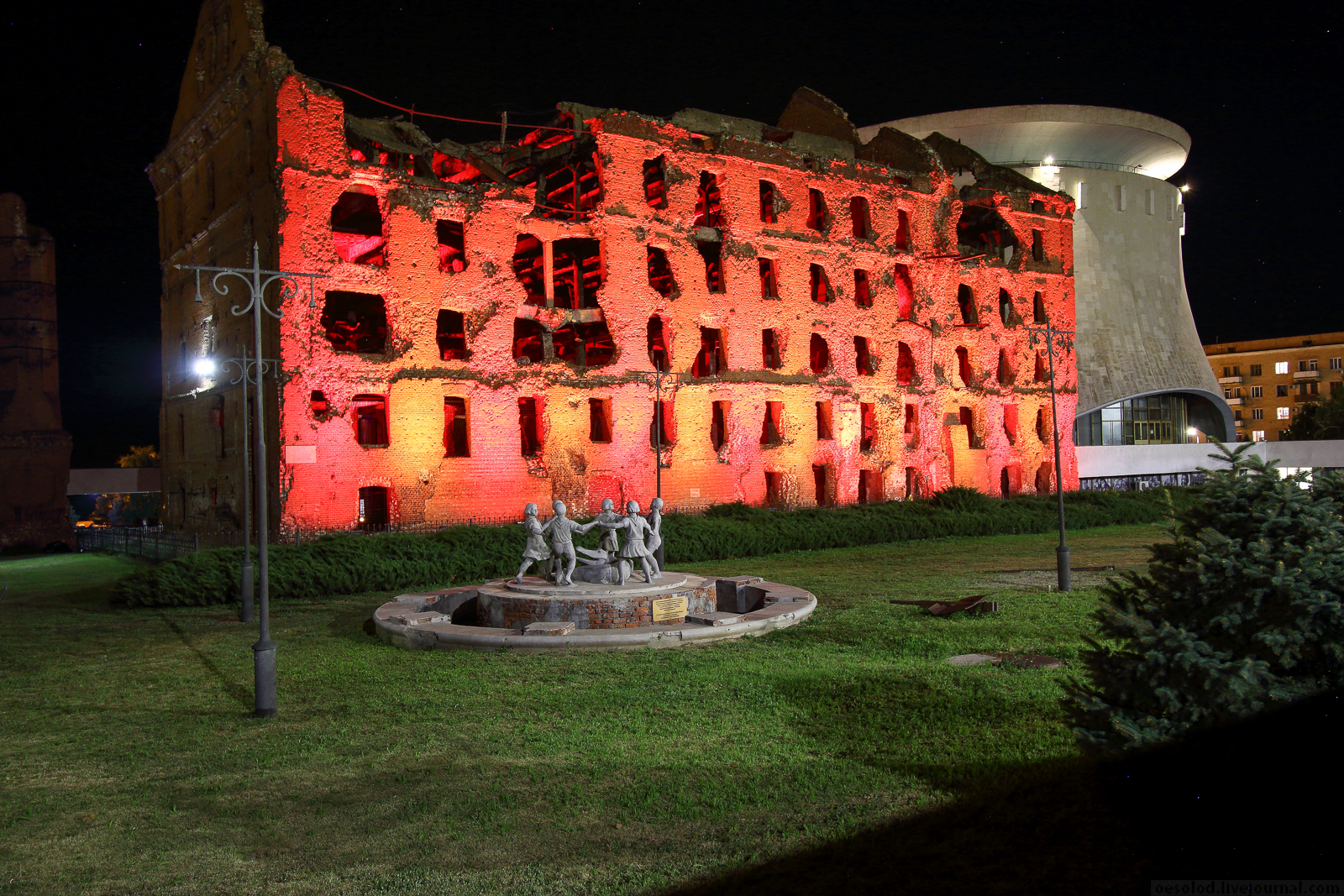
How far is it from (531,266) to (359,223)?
6910mm

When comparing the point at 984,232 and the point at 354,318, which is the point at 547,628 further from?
the point at 984,232

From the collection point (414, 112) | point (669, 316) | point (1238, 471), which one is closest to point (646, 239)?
point (669, 316)

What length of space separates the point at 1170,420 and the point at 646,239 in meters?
40.3

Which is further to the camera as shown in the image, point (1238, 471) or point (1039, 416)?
point (1039, 416)

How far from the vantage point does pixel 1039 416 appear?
1822 inches

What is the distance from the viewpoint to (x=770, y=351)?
38.7 m

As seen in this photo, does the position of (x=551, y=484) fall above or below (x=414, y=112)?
below

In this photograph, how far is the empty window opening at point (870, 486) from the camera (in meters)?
40.4

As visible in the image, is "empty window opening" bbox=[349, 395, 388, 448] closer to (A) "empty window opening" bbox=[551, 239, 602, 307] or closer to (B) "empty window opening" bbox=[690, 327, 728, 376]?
(A) "empty window opening" bbox=[551, 239, 602, 307]

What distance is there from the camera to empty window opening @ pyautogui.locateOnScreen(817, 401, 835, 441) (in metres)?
39.4

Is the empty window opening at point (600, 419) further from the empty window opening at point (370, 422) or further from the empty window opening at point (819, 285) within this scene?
the empty window opening at point (819, 285)

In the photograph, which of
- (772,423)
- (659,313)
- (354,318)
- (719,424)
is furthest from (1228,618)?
(354,318)

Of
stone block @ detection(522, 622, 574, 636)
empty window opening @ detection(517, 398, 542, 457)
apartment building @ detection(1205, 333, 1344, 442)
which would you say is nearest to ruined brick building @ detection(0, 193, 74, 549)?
empty window opening @ detection(517, 398, 542, 457)

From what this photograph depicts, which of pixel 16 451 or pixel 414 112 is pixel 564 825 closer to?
pixel 414 112
